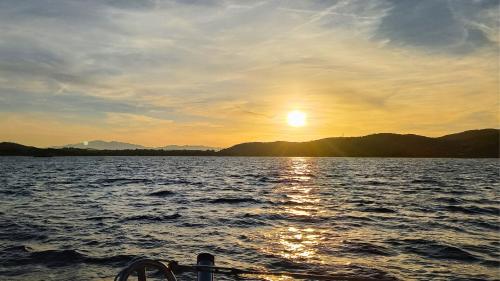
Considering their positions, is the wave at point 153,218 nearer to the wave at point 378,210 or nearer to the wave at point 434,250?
the wave at point 434,250

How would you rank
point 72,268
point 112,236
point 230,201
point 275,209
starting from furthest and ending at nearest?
point 230,201
point 275,209
point 112,236
point 72,268

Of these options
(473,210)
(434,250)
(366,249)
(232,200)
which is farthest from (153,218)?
(473,210)

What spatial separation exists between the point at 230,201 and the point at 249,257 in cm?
2284

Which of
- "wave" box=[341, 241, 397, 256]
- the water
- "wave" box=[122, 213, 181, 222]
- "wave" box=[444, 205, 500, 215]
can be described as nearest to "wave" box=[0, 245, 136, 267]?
the water

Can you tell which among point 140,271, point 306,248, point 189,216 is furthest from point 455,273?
point 189,216

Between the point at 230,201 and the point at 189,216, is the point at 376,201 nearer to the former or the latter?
the point at 230,201

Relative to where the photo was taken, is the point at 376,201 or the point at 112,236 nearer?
the point at 112,236

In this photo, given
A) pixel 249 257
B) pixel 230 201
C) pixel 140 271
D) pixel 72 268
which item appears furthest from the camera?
pixel 230 201

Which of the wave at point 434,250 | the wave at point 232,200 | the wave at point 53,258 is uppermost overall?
the wave at point 232,200

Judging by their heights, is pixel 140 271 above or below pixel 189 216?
above

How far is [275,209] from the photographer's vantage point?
3666 cm

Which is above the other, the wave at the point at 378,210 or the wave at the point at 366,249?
the wave at the point at 378,210

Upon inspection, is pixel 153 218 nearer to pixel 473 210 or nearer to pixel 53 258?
pixel 53 258

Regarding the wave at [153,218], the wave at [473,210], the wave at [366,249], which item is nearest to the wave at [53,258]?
the wave at [153,218]
